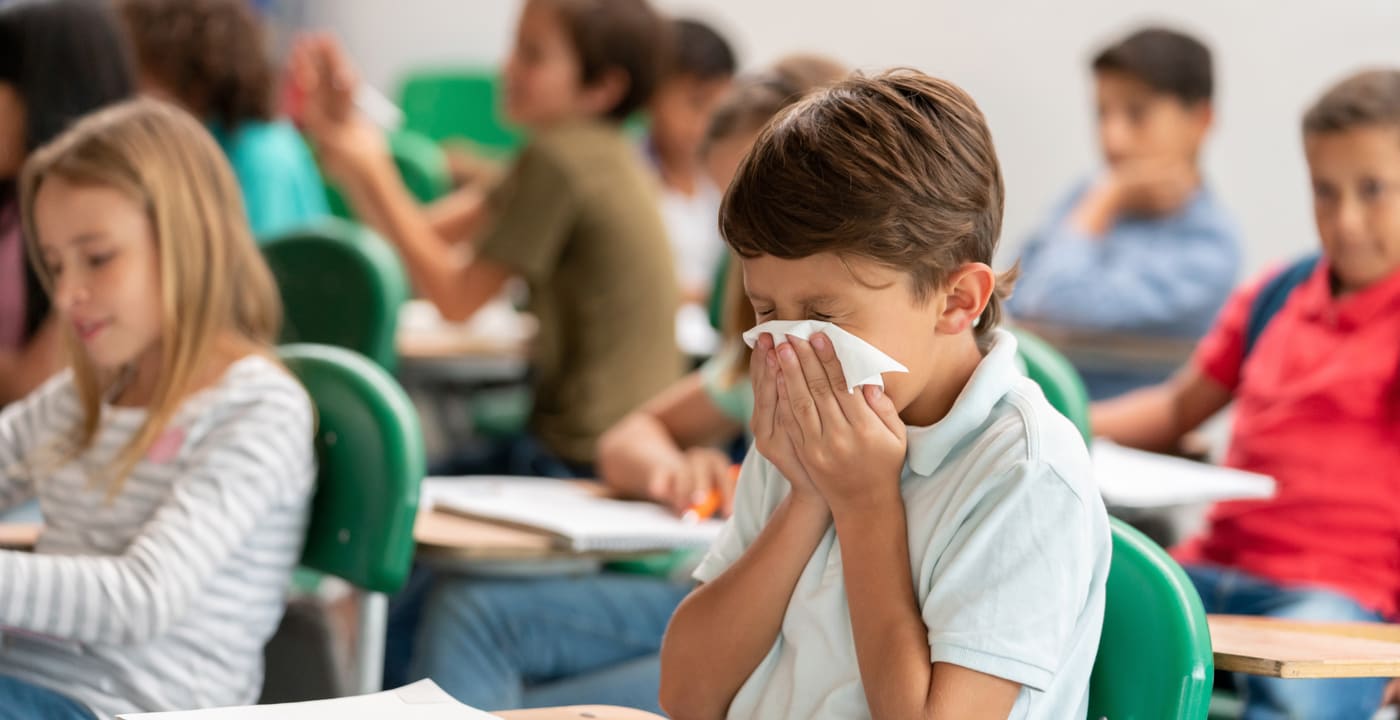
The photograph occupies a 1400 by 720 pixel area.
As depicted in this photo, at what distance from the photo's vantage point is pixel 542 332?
2.64 meters

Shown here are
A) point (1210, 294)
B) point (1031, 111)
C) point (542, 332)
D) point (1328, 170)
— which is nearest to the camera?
point (1328, 170)

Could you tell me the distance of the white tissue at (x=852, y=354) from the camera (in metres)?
1.06

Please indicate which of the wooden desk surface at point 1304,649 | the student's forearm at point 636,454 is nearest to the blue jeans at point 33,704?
the student's forearm at point 636,454

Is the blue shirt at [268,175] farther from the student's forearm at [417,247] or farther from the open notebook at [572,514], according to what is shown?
the open notebook at [572,514]

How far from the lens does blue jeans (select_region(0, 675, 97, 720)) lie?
1354mm

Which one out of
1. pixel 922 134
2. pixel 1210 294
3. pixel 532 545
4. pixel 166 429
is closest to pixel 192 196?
pixel 166 429

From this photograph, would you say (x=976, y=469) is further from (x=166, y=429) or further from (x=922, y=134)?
(x=166, y=429)

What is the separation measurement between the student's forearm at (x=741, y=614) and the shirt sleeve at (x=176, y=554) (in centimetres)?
50

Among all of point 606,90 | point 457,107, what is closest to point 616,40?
point 606,90

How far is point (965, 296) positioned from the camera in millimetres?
1087

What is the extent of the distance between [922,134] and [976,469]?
0.75ft

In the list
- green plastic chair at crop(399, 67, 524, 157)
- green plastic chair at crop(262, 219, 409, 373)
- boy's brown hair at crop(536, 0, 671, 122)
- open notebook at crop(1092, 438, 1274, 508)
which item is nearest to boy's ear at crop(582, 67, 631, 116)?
boy's brown hair at crop(536, 0, 671, 122)

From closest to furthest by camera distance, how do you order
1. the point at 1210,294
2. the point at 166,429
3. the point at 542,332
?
1. the point at 166,429
2. the point at 542,332
3. the point at 1210,294

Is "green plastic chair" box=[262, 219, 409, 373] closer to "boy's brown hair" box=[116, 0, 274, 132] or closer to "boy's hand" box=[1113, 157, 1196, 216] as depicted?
"boy's brown hair" box=[116, 0, 274, 132]
